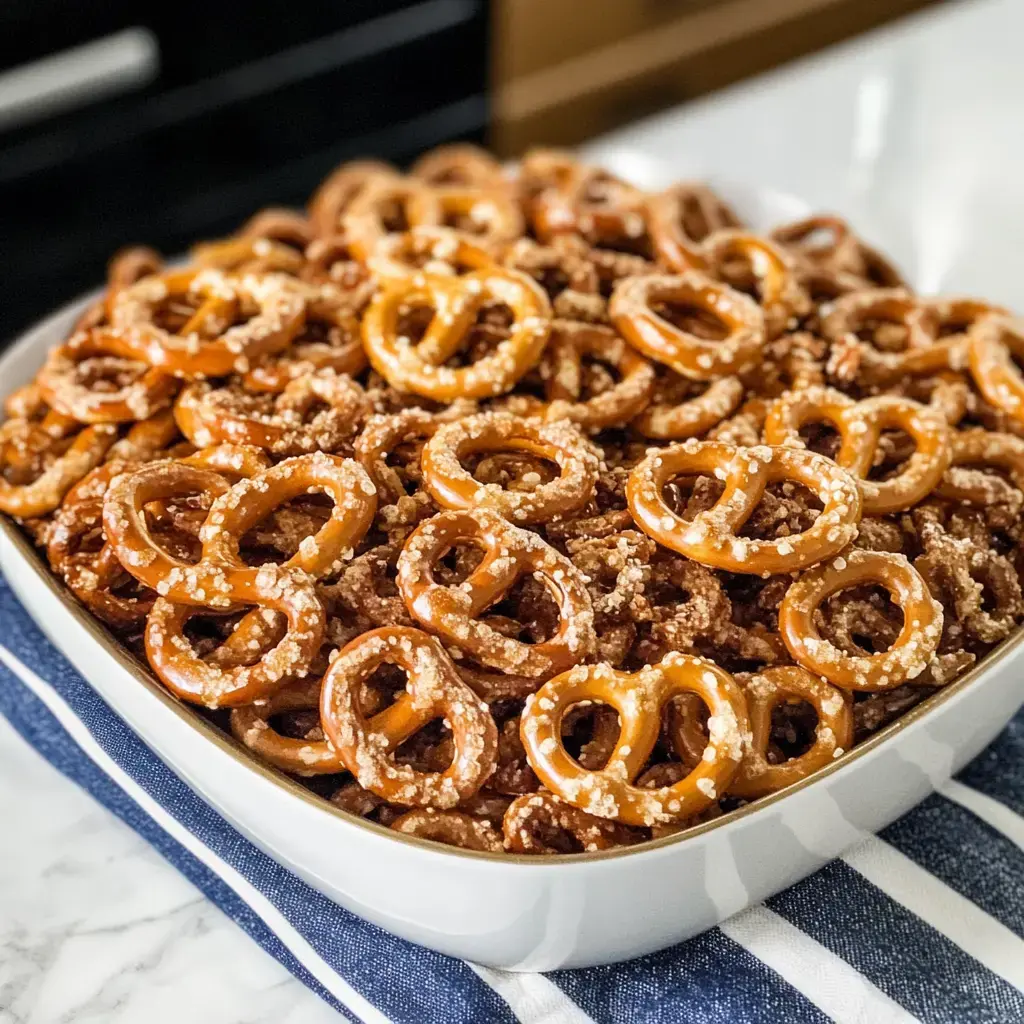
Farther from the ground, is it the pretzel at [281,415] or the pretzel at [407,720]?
the pretzel at [281,415]

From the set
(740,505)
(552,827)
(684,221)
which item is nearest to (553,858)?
(552,827)

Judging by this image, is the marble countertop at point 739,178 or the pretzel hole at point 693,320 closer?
the marble countertop at point 739,178

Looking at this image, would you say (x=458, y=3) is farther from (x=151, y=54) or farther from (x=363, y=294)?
(x=363, y=294)

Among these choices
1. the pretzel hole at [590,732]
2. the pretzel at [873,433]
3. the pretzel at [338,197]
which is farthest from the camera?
the pretzel at [338,197]

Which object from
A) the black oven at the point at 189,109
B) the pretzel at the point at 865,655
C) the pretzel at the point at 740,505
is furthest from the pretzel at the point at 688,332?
the black oven at the point at 189,109

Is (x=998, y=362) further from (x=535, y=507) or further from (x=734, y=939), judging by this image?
(x=734, y=939)

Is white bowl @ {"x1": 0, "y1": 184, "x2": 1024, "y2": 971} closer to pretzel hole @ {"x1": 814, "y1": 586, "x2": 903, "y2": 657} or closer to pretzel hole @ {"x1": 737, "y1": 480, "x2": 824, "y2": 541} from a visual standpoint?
pretzel hole @ {"x1": 814, "y1": 586, "x2": 903, "y2": 657}

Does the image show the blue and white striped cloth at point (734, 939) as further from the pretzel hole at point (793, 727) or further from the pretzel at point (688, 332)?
the pretzel at point (688, 332)

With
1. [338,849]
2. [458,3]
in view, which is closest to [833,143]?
[458,3]
